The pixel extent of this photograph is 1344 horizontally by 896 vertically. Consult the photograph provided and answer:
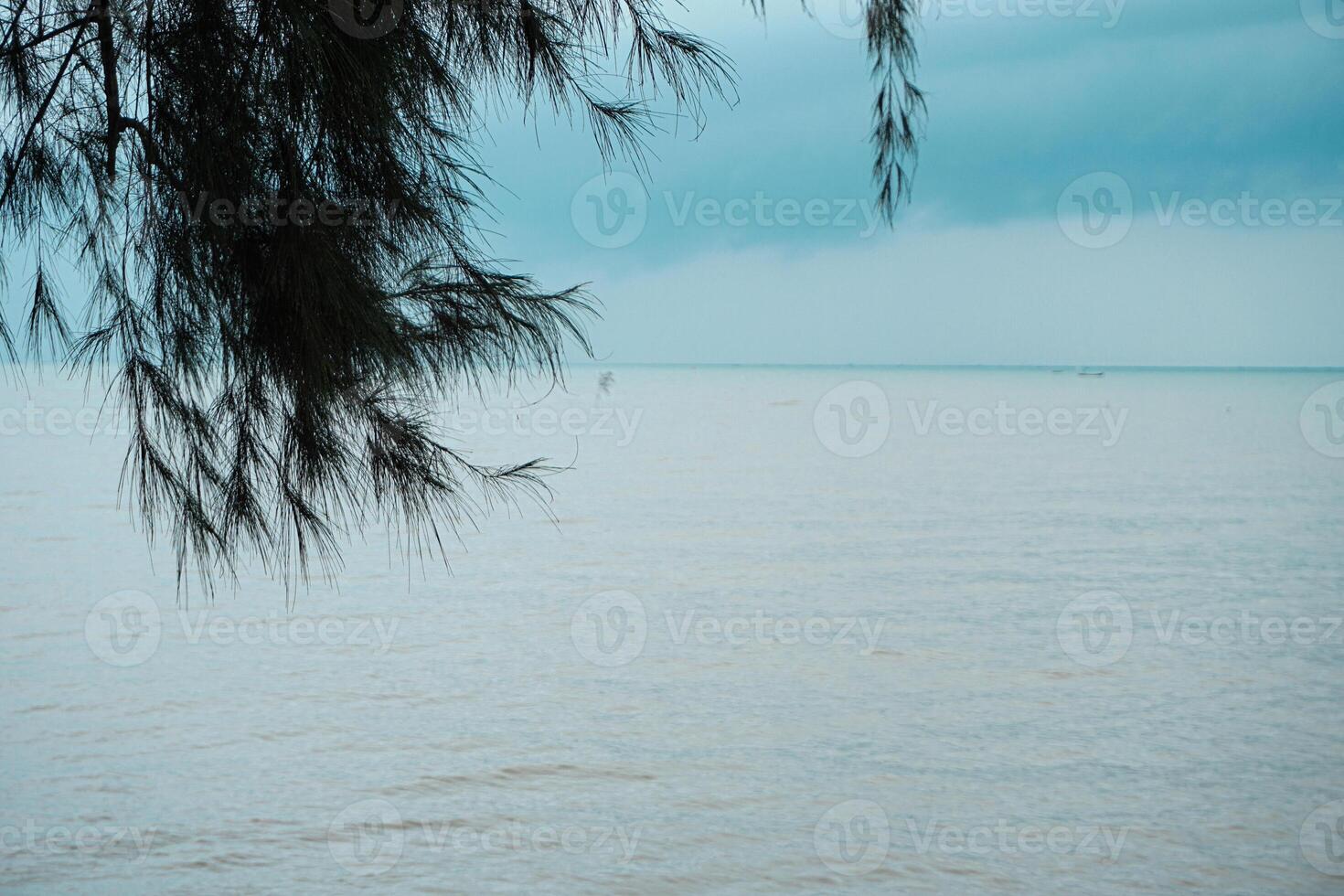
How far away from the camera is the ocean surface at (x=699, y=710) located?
542cm

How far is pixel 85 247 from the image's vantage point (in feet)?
8.66

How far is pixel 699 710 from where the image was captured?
752cm

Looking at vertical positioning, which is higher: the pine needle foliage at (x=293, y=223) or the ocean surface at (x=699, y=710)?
the pine needle foliage at (x=293, y=223)

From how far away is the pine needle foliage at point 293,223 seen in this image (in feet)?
Answer: 7.39

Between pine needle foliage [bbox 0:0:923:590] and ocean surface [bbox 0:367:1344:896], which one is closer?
pine needle foliage [bbox 0:0:923:590]

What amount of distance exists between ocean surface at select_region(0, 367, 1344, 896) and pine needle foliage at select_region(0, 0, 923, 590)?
1.24 ft

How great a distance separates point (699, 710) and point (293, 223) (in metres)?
5.80

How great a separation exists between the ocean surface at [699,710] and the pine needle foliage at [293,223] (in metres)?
0.38

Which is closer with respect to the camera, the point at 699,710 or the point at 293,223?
the point at 293,223

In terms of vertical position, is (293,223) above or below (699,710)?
above

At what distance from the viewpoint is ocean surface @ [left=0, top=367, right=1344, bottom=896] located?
17.8ft

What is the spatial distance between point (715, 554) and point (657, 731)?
6128 mm

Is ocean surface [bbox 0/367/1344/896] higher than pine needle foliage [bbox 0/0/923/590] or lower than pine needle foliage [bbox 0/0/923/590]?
lower

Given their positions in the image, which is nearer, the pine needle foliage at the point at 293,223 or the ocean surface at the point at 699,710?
the pine needle foliage at the point at 293,223
